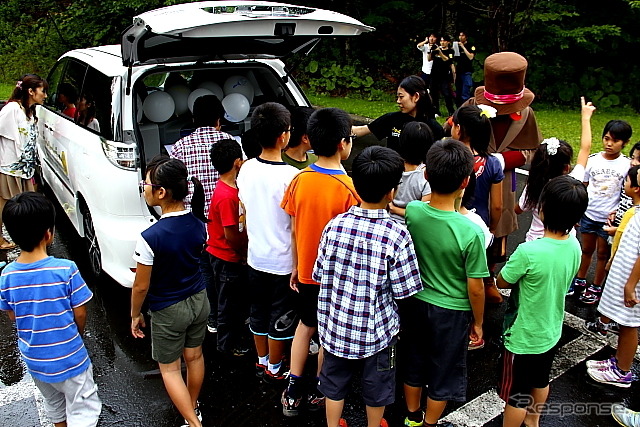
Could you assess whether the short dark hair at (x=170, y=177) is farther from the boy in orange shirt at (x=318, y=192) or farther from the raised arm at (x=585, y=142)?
the raised arm at (x=585, y=142)

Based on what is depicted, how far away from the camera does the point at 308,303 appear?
10.3ft

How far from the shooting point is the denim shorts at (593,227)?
424 cm

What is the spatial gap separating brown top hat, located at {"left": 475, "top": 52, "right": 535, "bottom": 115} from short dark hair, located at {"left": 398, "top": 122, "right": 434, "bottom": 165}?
102 cm

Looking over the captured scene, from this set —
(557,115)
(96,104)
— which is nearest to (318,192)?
(96,104)

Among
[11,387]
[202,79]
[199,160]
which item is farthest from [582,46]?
[11,387]

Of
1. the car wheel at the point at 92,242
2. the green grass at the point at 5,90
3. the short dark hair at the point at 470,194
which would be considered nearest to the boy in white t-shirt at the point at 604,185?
the short dark hair at the point at 470,194

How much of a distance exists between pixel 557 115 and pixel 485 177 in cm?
908

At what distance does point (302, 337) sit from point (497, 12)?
11.4 metres

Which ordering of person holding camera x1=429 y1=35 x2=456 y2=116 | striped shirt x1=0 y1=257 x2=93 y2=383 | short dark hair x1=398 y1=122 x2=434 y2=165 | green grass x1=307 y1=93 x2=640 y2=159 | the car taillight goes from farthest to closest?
person holding camera x1=429 y1=35 x2=456 y2=116 → green grass x1=307 y1=93 x2=640 y2=159 → the car taillight → short dark hair x1=398 y1=122 x2=434 y2=165 → striped shirt x1=0 y1=257 x2=93 y2=383

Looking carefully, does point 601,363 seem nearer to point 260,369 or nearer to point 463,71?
point 260,369

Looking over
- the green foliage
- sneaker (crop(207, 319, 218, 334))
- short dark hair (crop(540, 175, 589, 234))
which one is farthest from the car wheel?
the green foliage

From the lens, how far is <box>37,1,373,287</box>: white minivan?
3744mm

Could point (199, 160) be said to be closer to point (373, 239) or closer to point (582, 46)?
point (373, 239)

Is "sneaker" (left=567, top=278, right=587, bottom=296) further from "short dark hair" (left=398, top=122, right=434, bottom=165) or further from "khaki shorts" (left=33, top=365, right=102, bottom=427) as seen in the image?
"khaki shorts" (left=33, top=365, right=102, bottom=427)
